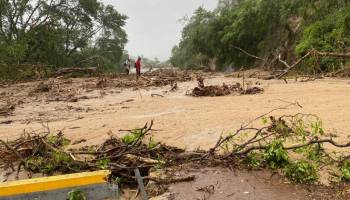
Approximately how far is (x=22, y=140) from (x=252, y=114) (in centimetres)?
393

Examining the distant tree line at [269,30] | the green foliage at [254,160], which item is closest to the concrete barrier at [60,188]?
the green foliage at [254,160]

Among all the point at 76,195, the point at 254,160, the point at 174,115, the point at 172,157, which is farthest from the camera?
the point at 174,115

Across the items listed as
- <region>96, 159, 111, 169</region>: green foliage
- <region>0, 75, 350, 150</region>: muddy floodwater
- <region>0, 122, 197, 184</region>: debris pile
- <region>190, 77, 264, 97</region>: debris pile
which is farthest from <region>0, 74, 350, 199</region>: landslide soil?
<region>96, 159, 111, 169</region>: green foliage

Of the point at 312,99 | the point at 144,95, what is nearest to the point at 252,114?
the point at 312,99

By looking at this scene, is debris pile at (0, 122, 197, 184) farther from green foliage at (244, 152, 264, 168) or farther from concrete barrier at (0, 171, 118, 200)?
green foliage at (244, 152, 264, 168)

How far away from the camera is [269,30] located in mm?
33562

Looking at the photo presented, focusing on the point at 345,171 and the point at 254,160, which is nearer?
the point at 345,171

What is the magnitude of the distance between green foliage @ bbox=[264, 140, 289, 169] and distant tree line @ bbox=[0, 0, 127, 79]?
2099cm

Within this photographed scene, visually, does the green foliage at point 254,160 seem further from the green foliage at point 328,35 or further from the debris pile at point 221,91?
Result: the green foliage at point 328,35

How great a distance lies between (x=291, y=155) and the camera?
216 inches

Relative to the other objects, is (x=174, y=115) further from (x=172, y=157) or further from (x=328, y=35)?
(x=328, y=35)

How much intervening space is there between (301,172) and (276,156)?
0.38 meters

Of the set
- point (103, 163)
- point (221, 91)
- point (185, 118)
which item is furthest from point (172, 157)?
point (221, 91)

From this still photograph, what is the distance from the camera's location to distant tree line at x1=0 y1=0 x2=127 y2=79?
90.8 feet
